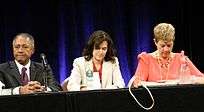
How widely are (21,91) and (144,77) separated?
3.58ft

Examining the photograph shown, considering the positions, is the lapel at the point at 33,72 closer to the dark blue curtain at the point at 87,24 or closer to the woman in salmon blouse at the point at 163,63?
the woman in salmon blouse at the point at 163,63

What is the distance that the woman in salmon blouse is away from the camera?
144 inches

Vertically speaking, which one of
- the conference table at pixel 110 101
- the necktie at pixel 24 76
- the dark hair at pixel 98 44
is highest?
the dark hair at pixel 98 44

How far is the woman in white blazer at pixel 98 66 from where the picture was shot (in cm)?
369

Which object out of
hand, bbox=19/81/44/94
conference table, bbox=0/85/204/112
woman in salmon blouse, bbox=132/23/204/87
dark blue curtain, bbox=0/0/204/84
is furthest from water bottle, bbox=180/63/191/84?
dark blue curtain, bbox=0/0/204/84

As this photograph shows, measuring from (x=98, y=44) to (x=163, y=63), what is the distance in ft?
1.80

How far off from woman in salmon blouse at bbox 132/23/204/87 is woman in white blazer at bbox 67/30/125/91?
233mm

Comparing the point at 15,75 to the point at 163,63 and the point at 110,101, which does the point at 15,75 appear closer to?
the point at 163,63

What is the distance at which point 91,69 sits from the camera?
12.3 ft

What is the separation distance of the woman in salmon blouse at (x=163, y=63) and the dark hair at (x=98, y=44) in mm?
257

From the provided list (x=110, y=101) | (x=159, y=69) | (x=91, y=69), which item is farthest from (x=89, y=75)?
(x=110, y=101)

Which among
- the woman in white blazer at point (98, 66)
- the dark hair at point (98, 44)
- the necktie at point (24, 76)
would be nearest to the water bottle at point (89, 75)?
the woman in white blazer at point (98, 66)

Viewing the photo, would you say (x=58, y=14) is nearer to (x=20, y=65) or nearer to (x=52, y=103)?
(x=20, y=65)

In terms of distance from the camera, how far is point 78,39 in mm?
6234
